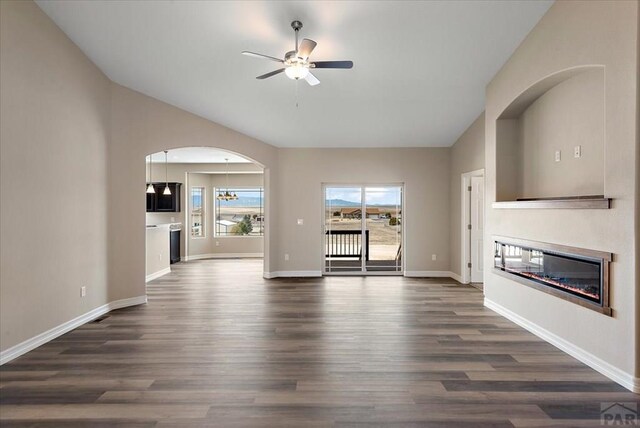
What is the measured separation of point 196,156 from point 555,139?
25.5 feet

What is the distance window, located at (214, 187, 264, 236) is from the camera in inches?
438

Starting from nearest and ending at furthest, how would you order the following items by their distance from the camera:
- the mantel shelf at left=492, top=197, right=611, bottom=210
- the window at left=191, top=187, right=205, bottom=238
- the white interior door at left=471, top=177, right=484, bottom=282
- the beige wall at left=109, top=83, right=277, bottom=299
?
1. the mantel shelf at left=492, top=197, right=611, bottom=210
2. the beige wall at left=109, top=83, right=277, bottom=299
3. the white interior door at left=471, top=177, right=484, bottom=282
4. the window at left=191, top=187, right=205, bottom=238

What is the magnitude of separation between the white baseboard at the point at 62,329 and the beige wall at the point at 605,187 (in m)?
5.38

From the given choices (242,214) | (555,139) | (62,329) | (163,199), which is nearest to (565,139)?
(555,139)

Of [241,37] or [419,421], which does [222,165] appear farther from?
[419,421]

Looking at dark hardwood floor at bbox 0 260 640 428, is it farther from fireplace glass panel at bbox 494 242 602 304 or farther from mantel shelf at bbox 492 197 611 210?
mantel shelf at bbox 492 197 611 210

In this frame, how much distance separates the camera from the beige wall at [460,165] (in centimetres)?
612

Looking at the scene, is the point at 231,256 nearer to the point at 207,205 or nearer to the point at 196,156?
the point at 207,205

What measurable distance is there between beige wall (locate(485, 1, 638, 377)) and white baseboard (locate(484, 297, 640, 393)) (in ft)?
0.09

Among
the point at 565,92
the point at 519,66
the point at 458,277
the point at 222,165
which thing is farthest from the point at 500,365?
the point at 222,165

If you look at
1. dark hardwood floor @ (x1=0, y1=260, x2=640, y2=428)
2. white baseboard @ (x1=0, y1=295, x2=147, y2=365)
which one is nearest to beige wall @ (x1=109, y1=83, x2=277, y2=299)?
white baseboard @ (x1=0, y1=295, x2=147, y2=365)

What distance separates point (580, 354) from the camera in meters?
3.28

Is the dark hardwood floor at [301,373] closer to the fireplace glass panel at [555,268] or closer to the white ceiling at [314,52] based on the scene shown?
the fireplace glass panel at [555,268]

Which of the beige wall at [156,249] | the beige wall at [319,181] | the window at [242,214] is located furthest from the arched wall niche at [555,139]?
the window at [242,214]
